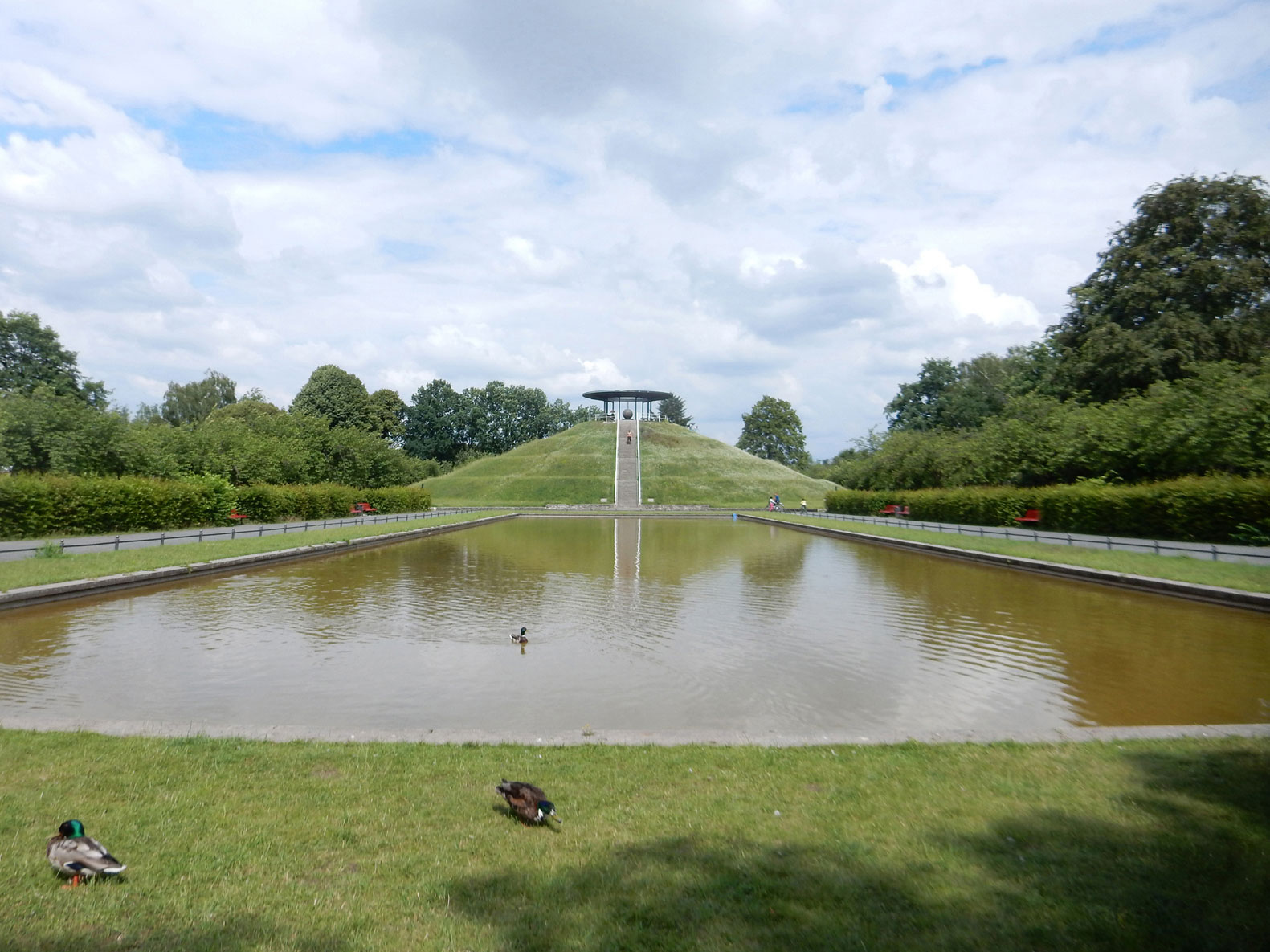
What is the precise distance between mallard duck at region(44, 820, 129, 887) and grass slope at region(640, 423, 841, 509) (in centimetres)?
6915

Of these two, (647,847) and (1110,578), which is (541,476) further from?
(647,847)

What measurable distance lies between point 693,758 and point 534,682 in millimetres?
3828

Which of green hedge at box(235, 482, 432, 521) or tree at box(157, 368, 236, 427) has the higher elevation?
tree at box(157, 368, 236, 427)

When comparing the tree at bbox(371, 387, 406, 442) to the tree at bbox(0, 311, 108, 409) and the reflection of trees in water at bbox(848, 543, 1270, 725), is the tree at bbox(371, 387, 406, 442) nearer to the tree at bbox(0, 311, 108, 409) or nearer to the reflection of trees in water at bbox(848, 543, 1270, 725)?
the tree at bbox(0, 311, 108, 409)

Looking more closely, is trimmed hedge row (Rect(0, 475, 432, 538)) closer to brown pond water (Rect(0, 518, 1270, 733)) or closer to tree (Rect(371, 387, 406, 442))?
brown pond water (Rect(0, 518, 1270, 733))

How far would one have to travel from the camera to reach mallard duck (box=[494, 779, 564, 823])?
513cm

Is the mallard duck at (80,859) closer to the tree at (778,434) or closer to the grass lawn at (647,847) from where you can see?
the grass lawn at (647,847)

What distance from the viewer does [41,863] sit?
4473 mm

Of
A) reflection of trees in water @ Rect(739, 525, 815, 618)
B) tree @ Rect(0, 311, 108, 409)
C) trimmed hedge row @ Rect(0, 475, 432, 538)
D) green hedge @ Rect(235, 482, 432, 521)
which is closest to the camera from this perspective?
reflection of trees in water @ Rect(739, 525, 815, 618)

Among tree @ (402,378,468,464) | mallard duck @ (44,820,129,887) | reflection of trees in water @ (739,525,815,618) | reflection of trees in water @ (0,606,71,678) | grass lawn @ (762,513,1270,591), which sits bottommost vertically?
reflection of trees in water @ (0,606,71,678)

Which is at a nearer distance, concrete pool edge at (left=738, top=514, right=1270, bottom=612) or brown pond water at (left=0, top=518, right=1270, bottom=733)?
brown pond water at (left=0, top=518, right=1270, bottom=733)

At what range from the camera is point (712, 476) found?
83500mm

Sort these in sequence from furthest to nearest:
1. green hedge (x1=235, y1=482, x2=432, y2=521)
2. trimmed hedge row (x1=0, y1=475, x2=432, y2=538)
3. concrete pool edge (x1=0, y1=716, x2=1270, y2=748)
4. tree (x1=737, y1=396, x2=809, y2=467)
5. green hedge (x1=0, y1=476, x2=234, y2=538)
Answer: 1. tree (x1=737, y1=396, x2=809, y2=467)
2. green hedge (x1=235, y1=482, x2=432, y2=521)
3. trimmed hedge row (x1=0, y1=475, x2=432, y2=538)
4. green hedge (x1=0, y1=476, x2=234, y2=538)
5. concrete pool edge (x1=0, y1=716, x2=1270, y2=748)

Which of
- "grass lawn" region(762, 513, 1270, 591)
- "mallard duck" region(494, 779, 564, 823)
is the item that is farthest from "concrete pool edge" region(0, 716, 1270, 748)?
"grass lawn" region(762, 513, 1270, 591)
